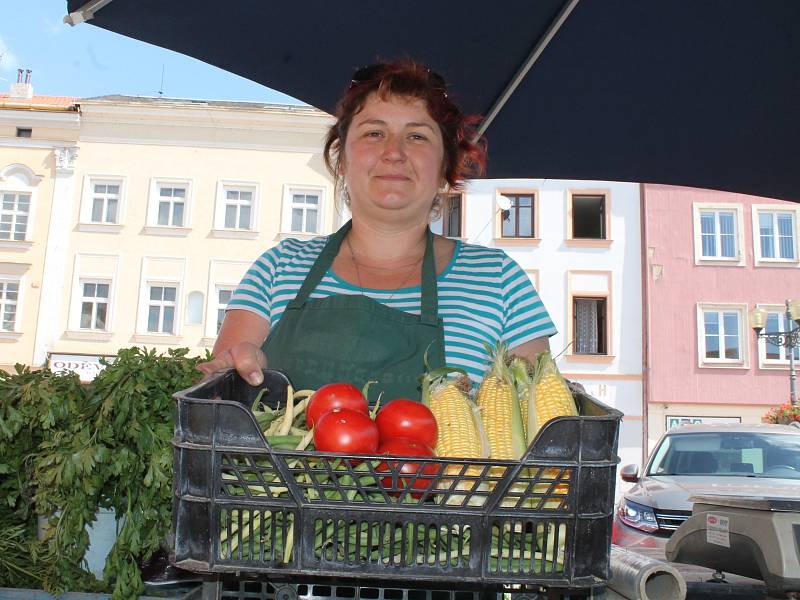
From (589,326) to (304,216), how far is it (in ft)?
29.1

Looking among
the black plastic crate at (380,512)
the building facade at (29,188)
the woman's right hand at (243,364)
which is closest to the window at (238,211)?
the building facade at (29,188)

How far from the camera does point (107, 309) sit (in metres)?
20.9

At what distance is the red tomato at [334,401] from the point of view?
4.25 feet

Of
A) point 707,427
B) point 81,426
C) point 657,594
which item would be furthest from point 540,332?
point 707,427

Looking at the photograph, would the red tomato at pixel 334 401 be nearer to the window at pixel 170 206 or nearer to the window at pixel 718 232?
the window at pixel 170 206

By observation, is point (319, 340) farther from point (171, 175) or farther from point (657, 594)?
point (171, 175)

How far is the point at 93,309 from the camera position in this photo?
20.9 metres

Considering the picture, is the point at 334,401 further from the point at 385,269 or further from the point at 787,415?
the point at 787,415

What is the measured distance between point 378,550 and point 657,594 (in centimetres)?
60

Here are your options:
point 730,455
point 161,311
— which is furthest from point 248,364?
point 161,311

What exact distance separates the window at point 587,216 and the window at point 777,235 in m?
4.58

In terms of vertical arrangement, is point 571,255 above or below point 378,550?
above

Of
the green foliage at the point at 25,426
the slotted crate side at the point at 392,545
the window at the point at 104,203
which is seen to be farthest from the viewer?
the window at the point at 104,203

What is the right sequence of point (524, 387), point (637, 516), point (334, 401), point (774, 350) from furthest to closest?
point (774, 350) < point (637, 516) < point (524, 387) < point (334, 401)
